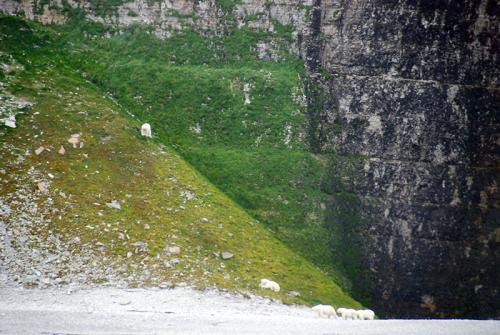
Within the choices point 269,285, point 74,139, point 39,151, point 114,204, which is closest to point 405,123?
point 269,285

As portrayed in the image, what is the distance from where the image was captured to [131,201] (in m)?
31.6

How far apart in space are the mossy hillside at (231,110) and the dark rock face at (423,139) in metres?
3.00

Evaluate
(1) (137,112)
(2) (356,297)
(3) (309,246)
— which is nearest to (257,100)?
(1) (137,112)

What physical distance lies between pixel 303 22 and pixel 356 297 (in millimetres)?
19627

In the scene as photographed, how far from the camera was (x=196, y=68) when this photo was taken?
40844mm

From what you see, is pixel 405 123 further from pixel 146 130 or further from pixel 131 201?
pixel 131 201

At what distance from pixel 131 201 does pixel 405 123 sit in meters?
19.3

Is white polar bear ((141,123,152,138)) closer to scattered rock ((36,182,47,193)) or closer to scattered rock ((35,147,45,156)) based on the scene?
scattered rock ((35,147,45,156))

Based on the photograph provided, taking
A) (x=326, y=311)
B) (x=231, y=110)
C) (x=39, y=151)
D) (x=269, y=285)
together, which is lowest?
(x=326, y=311)

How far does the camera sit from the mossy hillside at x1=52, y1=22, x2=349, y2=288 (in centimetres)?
3725

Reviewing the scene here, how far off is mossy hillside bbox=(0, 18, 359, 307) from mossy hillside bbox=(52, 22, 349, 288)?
2.09m

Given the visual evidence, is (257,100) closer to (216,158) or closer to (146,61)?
(216,158)

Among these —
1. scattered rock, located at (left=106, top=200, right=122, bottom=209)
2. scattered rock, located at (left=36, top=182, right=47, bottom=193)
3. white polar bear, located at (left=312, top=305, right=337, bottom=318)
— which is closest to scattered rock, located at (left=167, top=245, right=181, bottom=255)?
scattered rock, located at (left=106, top=200, right=122, bottom=209)

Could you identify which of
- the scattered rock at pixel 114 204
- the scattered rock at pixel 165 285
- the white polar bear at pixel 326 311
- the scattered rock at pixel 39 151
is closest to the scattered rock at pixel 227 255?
the scattered rock at pixel 165 285
